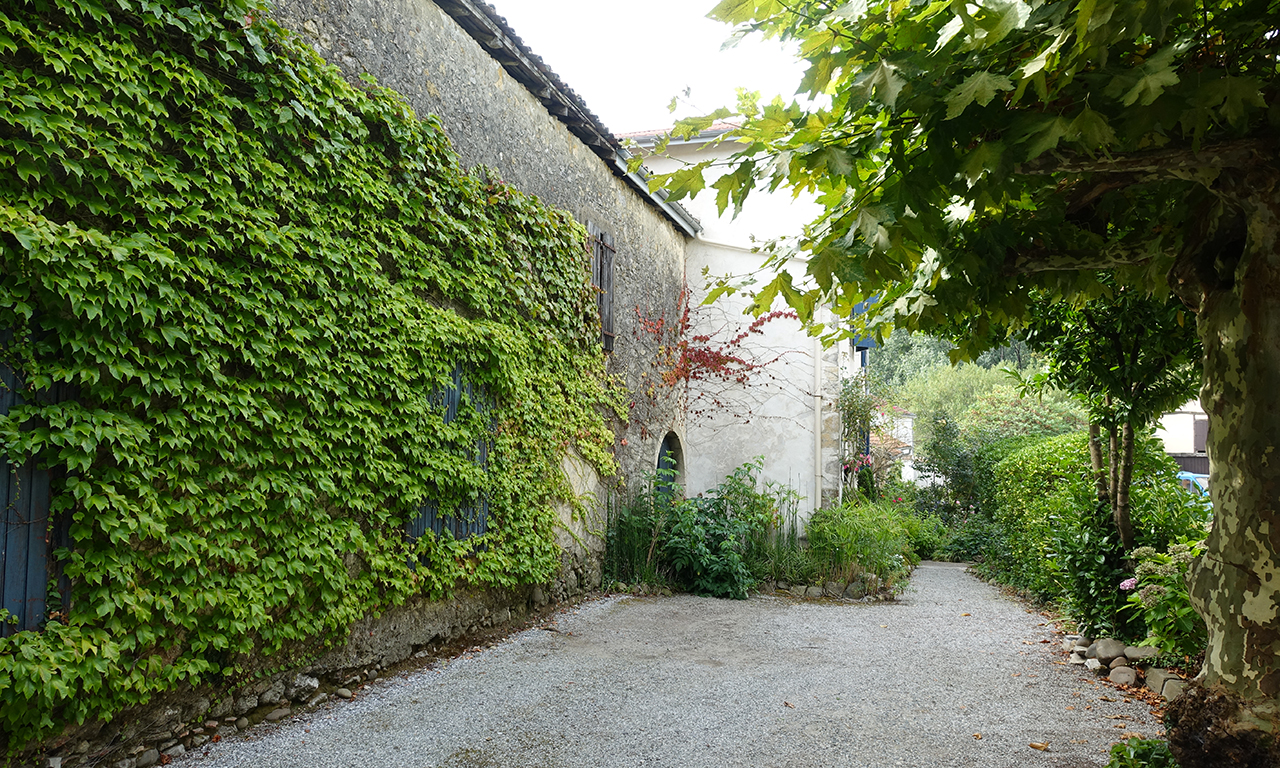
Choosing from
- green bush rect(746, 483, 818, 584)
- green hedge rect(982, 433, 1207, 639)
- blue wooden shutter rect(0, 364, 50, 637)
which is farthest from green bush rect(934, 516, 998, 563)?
blue wooden shutter rect(0, 364, 50, 637)

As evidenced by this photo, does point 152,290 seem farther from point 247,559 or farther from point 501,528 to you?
point 501,528

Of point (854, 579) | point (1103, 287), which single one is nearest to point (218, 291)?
point (1103, 287)

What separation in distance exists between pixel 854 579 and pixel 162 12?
7704mm

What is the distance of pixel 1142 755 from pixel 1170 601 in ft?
4.60

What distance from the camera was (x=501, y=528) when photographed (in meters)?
5.73

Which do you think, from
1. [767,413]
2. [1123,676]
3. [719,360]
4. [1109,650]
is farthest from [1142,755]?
[767,413]

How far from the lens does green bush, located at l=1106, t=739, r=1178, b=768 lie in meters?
2.98

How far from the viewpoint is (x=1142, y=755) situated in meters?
3.07

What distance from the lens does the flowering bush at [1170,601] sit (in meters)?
4.05

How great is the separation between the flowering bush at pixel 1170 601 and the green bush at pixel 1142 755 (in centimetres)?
121

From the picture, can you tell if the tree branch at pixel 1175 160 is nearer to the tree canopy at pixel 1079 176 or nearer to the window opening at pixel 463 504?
the tree canopy at pixel 1079 176

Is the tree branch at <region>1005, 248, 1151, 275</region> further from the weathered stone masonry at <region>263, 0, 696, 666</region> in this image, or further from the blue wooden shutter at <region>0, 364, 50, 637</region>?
the blue wooden shutter at <region>0, 364, 50, 637</region>

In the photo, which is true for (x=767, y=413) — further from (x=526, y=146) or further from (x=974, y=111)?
(x=974, y=111)

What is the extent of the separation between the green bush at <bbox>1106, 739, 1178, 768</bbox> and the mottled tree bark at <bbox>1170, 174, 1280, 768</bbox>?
1.50ft
